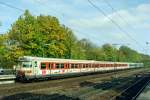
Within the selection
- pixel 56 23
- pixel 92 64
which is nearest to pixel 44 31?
pixel 56 23

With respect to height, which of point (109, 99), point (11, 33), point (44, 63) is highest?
point (11, 33)

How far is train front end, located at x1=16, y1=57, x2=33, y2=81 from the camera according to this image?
1459 inches

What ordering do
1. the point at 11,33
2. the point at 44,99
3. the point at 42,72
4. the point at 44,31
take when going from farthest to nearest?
the point at 44,31, the point at 11,33, the point at 42,72, the point at 44,99

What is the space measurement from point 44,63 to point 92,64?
22343 mm

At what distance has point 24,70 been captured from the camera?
37.3 metres

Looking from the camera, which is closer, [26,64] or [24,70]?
[24,70]

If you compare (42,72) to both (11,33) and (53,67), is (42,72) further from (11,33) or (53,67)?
(11,33)

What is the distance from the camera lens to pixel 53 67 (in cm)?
4153

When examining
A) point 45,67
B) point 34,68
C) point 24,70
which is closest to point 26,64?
point 24,70

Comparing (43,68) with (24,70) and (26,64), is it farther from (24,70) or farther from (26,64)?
(24,70)

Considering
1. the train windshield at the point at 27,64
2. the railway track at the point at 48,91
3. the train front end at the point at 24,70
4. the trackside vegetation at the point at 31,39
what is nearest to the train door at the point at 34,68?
the train front end at the point at 24,70

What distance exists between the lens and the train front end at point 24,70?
3706 cm

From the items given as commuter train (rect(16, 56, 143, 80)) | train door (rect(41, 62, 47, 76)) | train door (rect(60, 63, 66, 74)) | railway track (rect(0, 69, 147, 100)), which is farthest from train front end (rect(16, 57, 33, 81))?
train door (rect(60, 63, 66, 74))

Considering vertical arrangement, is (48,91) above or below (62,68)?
below
